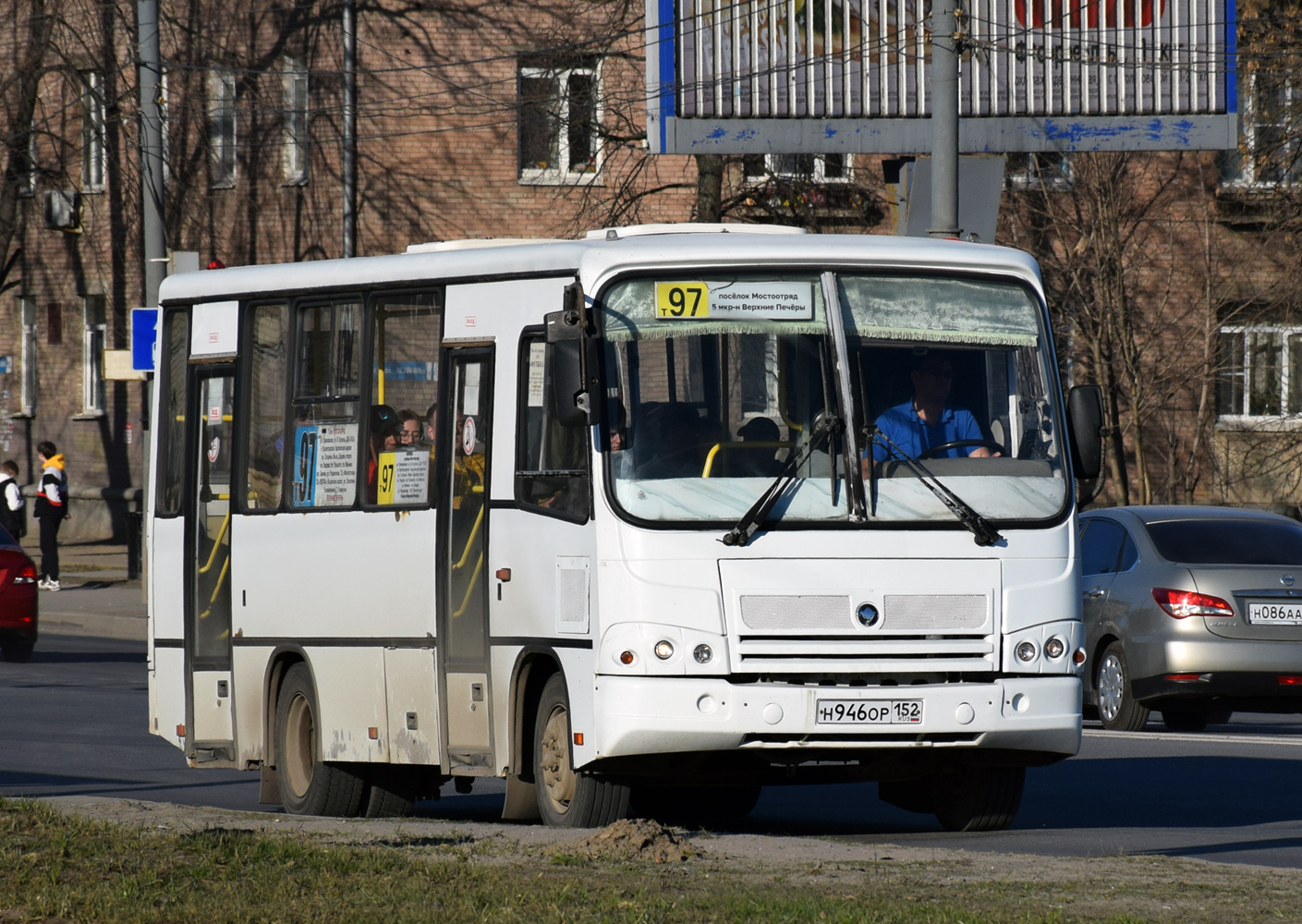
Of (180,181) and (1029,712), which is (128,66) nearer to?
(180,181)

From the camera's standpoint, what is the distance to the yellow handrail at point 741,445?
9.01 m

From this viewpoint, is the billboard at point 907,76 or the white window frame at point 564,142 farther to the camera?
the white window frame at point 564,142

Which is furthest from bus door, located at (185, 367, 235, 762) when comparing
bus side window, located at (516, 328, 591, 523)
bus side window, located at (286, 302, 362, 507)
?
bus side window, located at (516, 328, 591, 523)

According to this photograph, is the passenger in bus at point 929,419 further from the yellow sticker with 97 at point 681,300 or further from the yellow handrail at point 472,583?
the yellow handrail at point 472,583

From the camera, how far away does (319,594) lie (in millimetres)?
10719

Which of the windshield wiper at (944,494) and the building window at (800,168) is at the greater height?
the building window at (800,168)

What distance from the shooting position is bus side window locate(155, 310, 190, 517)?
1198 centimetres

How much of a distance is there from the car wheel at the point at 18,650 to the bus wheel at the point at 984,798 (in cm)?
1238

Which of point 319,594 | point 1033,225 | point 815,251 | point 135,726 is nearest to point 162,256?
point 135,726

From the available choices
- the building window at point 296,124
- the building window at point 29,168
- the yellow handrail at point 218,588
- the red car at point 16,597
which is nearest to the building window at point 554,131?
the building window at point 296,124

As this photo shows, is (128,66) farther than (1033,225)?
Yes

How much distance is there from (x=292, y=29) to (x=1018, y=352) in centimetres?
2558

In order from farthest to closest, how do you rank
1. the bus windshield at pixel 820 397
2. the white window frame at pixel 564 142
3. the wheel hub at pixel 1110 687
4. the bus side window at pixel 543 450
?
the white window frame at pixel 564 142, the wheel hub at pixel 1110 687, the bus side window at pixel 543 450, the bus windshield at pixel 820 397

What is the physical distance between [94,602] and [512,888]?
2080 centimetres
